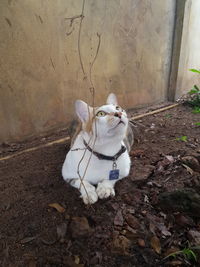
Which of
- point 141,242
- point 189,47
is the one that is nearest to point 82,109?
point 141,242

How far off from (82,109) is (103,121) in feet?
0.68

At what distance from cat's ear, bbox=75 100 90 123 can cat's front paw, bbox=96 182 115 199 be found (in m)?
0.50

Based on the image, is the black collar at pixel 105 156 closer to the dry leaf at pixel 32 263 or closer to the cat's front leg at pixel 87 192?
the cat's front leg at pixel 87 192

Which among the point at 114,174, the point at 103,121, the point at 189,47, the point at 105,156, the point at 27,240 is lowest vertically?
the point at 27,240

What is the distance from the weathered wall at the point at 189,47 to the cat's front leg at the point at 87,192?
3584 mm

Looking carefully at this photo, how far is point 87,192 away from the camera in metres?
1.58

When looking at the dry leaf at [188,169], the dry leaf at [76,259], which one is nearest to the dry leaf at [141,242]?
the dry leaf at [76,259]

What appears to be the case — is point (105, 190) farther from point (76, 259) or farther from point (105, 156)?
point (76, 259)

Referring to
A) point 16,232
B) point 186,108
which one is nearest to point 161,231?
point 16,232

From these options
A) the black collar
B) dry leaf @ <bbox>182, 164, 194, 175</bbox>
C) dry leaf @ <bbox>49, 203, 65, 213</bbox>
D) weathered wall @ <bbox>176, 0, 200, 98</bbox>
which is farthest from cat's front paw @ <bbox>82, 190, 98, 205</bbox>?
weathered wall @ <bbox>176, 0, 200, 98</bbox>

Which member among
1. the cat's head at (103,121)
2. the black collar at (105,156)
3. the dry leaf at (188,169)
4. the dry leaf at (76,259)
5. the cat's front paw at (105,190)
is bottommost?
the dry leaf at (76,259)

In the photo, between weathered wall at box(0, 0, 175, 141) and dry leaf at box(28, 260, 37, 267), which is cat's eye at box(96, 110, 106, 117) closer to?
dry leaf at box(28, 260, 37, 267)

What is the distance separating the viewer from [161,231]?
1.38 metres

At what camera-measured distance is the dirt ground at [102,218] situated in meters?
1.24
